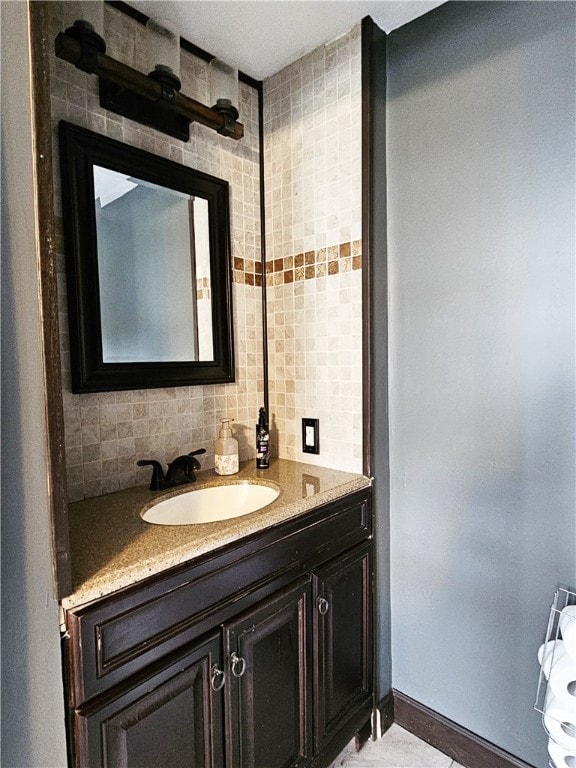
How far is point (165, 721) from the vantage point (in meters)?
0.91

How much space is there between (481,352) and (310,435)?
2.18 feet

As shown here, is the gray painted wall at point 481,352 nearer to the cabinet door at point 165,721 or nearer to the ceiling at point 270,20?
the ceiling at point 270,20

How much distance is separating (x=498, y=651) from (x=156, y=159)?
1.91 m

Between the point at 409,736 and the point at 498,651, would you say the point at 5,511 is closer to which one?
the point at 498,651

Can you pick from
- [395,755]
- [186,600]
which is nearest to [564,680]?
[395,755]

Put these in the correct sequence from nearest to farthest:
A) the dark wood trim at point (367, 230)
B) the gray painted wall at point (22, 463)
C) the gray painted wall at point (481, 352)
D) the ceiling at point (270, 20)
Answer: the gray painted wall at point (22, 463), the gray painted wall at point (481, 352), the ceiling at point (270, 20), the dark wood trim at point (367, 230)

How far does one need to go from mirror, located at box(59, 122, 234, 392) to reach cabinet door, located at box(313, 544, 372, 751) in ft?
2.59

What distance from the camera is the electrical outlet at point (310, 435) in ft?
5.32

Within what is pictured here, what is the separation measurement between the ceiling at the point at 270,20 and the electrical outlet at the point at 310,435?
52.2 inches

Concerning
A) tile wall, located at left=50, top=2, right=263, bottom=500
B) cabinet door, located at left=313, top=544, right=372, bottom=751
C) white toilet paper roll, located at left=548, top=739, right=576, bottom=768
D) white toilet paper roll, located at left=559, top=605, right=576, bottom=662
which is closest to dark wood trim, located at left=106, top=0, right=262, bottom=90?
tile wall, located at left=50, top=2, right=263, bottom=500

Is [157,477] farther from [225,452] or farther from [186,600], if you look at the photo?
[186,600]

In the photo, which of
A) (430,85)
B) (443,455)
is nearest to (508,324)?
(443,455)

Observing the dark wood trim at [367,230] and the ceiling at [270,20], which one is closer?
the ceiling at [270,20]

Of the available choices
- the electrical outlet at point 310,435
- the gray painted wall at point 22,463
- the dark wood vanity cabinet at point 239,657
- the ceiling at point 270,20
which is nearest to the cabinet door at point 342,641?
the dark wood vanity cabinet at point 239,657
